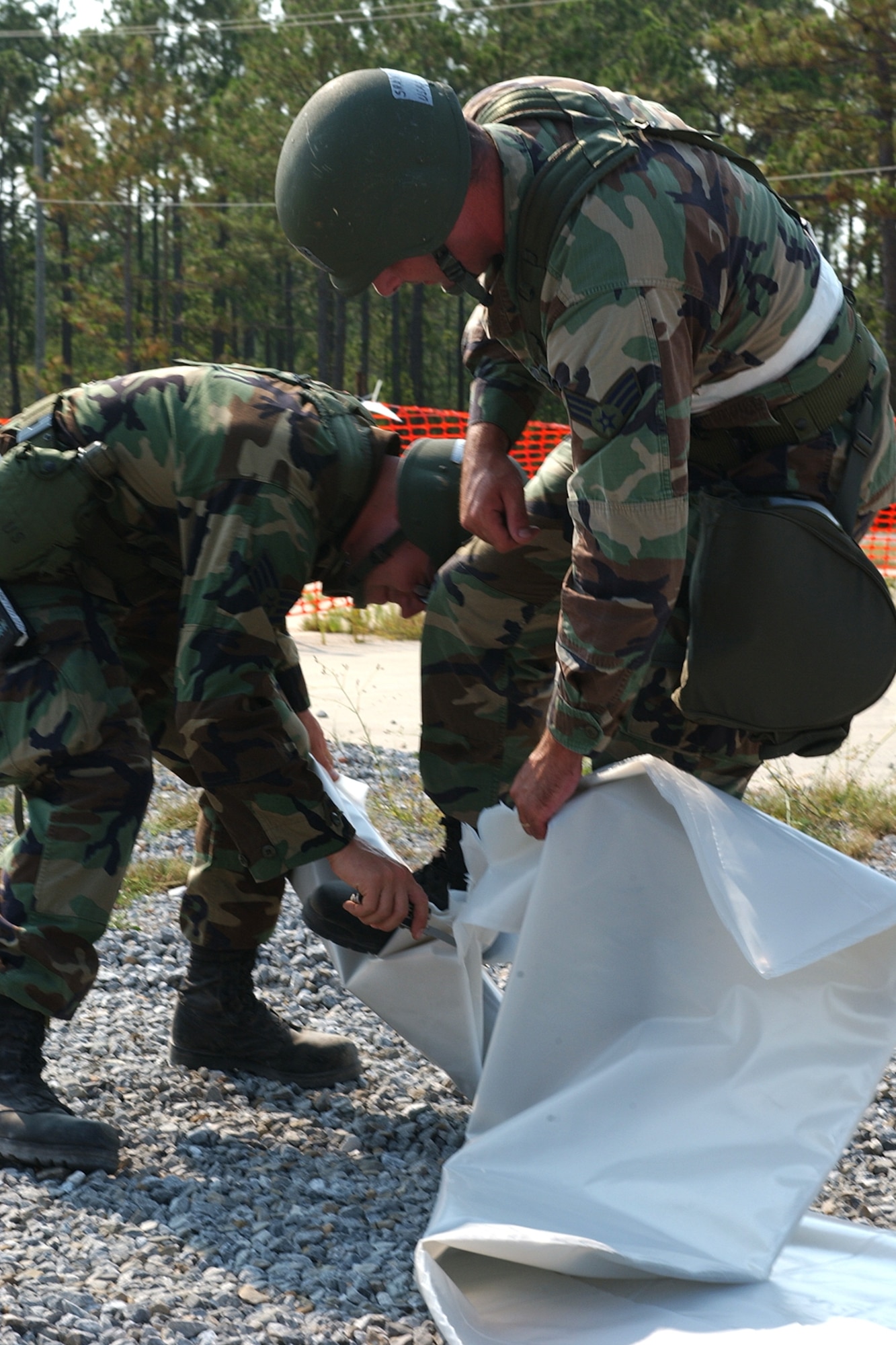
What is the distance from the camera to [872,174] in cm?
2089

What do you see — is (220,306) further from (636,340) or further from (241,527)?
(636,340)

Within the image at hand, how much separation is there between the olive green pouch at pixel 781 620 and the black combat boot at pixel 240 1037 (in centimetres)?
112

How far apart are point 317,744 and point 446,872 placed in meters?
0.43

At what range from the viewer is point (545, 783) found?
7.58 ft

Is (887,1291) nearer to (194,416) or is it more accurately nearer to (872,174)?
(194,416)

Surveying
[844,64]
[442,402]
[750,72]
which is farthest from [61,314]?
[844,64]

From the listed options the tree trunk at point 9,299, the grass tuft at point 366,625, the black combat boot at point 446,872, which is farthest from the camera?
the tree trunk at point 9,299

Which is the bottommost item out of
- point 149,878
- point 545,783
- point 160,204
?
point 149,878

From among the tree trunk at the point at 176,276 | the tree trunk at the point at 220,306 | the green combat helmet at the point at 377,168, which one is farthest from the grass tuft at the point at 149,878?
the tree trunk at the point at 176,276

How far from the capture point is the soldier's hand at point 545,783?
2.29 m

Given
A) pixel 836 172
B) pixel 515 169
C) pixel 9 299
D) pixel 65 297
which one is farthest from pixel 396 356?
pixel 515 169

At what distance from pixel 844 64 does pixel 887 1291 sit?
75.5 ft

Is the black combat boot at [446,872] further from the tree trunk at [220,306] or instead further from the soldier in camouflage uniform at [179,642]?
the tree trunk at [220,306]

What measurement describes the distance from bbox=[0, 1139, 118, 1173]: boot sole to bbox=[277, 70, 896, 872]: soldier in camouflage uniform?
102cm
